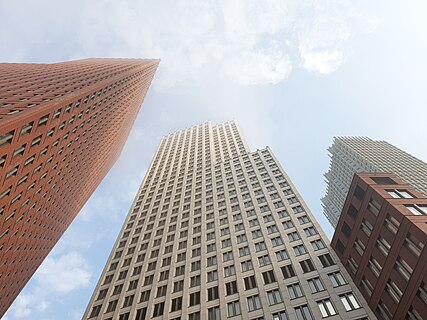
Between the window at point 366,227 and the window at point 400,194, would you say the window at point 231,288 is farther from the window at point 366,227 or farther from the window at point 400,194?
the window at point 400,194

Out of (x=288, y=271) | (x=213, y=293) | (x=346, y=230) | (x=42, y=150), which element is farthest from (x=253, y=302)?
(x=42, y=150)

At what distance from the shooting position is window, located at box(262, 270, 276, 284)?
44.8 meters

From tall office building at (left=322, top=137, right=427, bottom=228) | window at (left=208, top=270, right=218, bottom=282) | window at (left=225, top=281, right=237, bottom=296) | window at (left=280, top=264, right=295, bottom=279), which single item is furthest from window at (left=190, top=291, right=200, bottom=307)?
tall office building at (left=322, top=137, right=427, bottom=228)

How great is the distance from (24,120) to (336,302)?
41714 mm

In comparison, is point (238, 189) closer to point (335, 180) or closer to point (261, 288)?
point (261, 288)

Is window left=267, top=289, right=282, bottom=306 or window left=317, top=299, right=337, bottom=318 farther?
window left=267, top=289, right=282, bottom=306

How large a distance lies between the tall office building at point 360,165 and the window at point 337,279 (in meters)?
78.4

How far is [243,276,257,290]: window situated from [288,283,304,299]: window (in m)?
5.02

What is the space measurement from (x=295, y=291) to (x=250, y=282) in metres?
6.66

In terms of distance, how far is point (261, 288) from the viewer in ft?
143

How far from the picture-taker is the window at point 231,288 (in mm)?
45175

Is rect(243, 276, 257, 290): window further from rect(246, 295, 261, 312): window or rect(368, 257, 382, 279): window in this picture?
rect(368, 257, 382, 279): window

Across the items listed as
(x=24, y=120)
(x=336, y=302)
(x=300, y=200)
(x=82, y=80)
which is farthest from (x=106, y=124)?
(x=336, y=302)

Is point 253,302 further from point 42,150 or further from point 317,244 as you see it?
point 42,150
